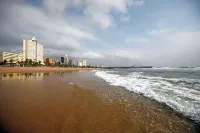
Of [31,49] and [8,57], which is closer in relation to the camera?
[31,49]

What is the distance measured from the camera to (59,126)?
4121 mm

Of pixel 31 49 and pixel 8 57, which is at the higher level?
pixel 31 49

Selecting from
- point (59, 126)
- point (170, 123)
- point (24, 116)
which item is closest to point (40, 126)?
point (59, 126)

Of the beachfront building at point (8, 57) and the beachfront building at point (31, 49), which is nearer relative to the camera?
the beachfront building at point (8, 57)

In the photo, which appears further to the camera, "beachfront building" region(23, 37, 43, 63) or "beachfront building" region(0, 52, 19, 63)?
"beachfront building" region(23, 37, 43, 63)

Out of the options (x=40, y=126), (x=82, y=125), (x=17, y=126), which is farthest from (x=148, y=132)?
(x=17, y=126)

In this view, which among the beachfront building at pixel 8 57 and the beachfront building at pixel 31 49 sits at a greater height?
the beachfront building at pixel 31 49

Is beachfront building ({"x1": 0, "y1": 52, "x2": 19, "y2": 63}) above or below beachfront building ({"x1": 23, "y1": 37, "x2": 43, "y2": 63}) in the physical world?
below

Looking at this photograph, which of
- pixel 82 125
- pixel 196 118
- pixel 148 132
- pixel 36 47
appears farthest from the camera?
pixel 36 47

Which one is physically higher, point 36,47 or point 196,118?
point 36,47

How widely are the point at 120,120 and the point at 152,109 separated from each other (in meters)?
2.11

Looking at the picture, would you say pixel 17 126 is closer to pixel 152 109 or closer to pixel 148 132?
pixel 148 132

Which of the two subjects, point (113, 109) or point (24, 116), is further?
point (113, 109)

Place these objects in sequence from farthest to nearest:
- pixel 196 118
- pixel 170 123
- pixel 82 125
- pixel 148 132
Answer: pixel 196 118 < pixel 170 123 < pixel 82 125 < pixel 148 132
